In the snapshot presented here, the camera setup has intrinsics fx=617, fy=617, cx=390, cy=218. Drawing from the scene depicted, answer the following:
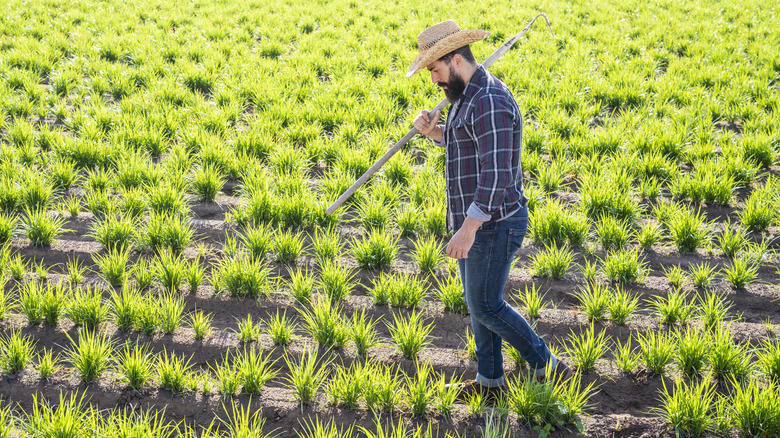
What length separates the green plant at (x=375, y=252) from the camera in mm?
4391

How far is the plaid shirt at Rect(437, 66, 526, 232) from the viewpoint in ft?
8.60

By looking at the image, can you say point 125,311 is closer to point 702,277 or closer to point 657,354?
point 657,354

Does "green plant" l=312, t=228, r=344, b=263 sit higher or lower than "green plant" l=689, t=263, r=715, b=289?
higher

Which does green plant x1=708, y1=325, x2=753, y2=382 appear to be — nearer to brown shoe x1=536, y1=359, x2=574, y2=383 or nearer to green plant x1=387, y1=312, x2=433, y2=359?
brown shoe x1=536, y1=359, x2=574, y2=383

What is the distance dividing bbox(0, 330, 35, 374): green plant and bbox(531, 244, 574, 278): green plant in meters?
3.18

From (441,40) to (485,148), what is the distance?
1.68 feet

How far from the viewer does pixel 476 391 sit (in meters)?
3.22

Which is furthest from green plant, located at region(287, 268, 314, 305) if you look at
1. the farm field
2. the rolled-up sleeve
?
the rolled-up sleeve

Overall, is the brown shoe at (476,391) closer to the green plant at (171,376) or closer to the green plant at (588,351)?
the green plant at (588,351)

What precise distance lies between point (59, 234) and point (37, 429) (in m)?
2.24

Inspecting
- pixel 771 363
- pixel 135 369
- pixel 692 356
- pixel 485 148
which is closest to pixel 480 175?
pixel 485 148

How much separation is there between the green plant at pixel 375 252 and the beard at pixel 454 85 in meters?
1.78

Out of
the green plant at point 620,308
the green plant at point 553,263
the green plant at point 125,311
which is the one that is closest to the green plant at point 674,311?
the green plant at point 620,308

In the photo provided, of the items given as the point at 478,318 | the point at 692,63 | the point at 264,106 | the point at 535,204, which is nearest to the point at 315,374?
the point at 478,318
